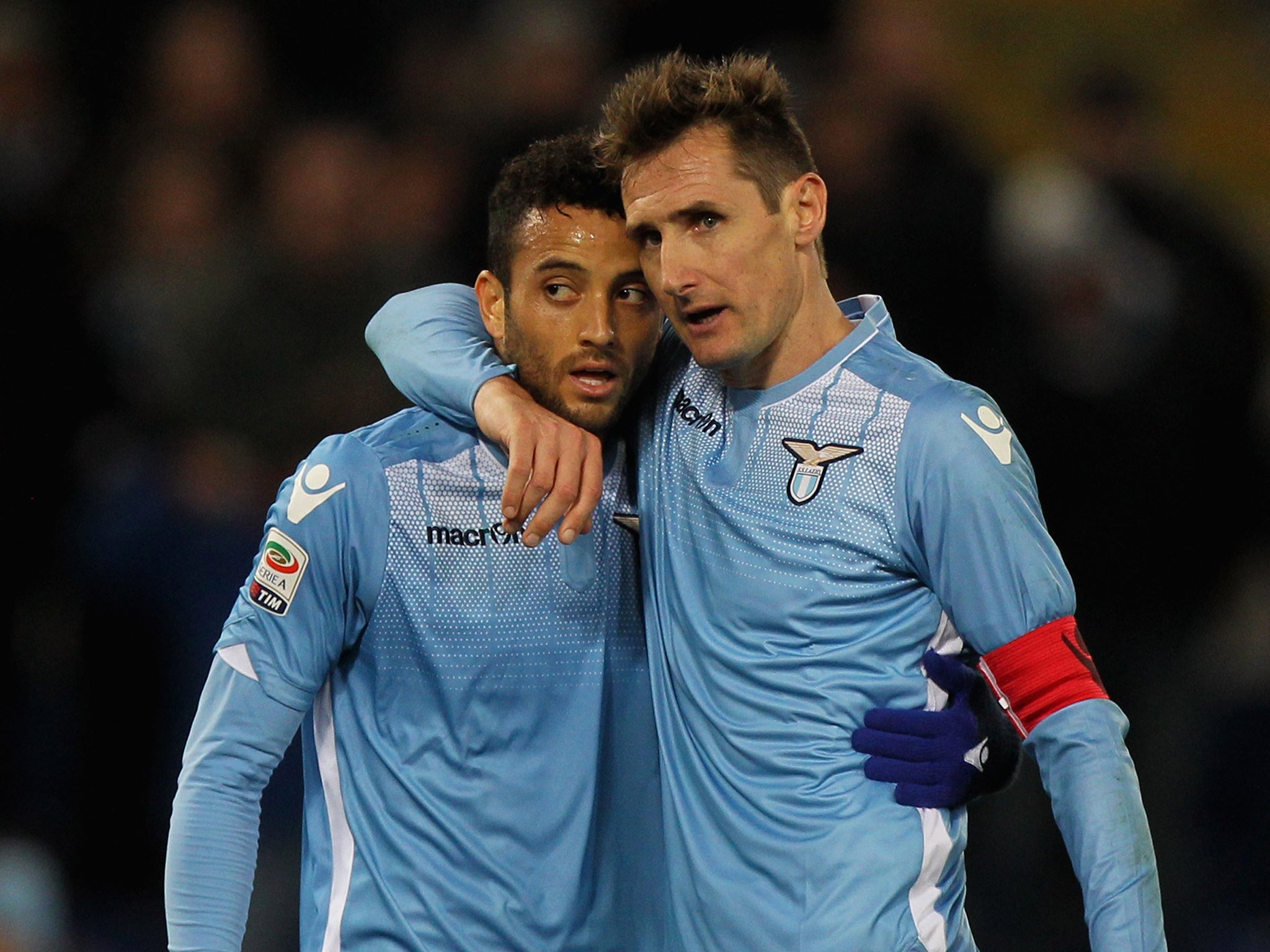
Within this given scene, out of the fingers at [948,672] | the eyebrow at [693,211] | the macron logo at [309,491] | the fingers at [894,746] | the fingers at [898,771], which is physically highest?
the eyebrow at [693,211]

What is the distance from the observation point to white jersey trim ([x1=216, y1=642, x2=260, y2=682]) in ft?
8.92

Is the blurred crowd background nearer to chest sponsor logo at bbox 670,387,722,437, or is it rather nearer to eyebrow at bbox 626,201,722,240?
chest sponsor logo at bbox 670,387,722,437

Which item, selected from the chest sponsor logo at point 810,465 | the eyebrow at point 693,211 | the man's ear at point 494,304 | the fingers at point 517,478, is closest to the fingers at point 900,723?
the chest sponsor logo at point 810,465

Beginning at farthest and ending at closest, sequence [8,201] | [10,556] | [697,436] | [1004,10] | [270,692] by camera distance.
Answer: [1004,10], [8,201], [10,556], [697,436], [270,692]

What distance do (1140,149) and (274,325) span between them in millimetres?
3117

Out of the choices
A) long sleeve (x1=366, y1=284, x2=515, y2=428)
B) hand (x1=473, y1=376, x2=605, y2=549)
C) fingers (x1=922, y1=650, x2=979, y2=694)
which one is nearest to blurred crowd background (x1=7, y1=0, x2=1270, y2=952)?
long sleeve (x1=366, y1=284, x2=515, y2=428)

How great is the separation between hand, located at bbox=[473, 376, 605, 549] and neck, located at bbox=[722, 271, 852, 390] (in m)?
0.34

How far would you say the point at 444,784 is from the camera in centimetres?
276

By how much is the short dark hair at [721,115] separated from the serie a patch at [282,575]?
35.7 inches

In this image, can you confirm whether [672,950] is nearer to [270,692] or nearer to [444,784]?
[444,784]

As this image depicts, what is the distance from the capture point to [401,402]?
224 inches

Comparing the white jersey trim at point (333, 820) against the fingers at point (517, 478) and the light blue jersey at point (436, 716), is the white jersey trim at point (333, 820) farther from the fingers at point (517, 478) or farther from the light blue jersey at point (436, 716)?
the fingers at point (517, 478)

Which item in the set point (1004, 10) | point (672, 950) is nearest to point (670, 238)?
point (672, 950)

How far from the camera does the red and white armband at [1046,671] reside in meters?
2.54
